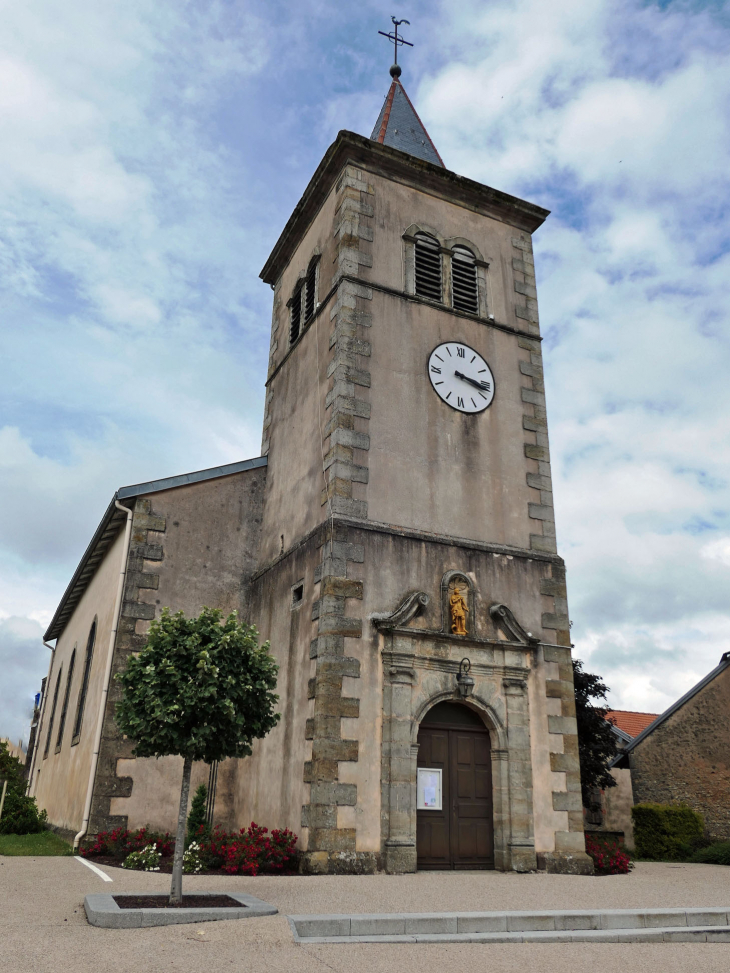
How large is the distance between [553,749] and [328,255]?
357 inches

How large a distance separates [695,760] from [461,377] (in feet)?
33.9

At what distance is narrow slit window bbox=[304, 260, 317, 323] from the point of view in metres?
15.1

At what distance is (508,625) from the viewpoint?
11883mm

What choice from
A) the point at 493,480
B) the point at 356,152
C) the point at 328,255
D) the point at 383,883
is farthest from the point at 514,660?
the point at 356,152

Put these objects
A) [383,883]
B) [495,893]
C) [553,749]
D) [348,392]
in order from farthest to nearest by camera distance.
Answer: [348,392] < [553,749] < [383,883] < [495,893]

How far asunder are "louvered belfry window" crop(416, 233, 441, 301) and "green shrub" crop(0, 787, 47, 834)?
11.5 metres

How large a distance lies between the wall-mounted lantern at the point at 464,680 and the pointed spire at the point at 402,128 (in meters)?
10.0

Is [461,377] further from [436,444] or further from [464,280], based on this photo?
[464,280]

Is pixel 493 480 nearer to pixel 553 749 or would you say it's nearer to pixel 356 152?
pixel 553 749

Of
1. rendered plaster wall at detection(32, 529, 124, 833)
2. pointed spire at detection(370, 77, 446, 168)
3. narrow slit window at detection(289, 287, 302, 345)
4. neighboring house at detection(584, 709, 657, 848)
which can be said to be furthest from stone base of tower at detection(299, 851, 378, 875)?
pointed spire at detection(370, 77, 446, 168)

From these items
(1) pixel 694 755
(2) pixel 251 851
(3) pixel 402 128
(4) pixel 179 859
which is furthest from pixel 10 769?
(3) pixel 402 128

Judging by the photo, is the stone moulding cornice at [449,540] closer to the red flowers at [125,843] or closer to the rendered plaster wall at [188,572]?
the rendered plaster wall at [188,572]

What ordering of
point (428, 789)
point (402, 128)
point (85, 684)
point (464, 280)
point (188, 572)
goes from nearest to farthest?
point (428, 789), point (188, 572), point (464, 280), point (85, 684), point (402, 128)

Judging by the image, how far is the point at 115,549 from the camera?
1452 centimetres
